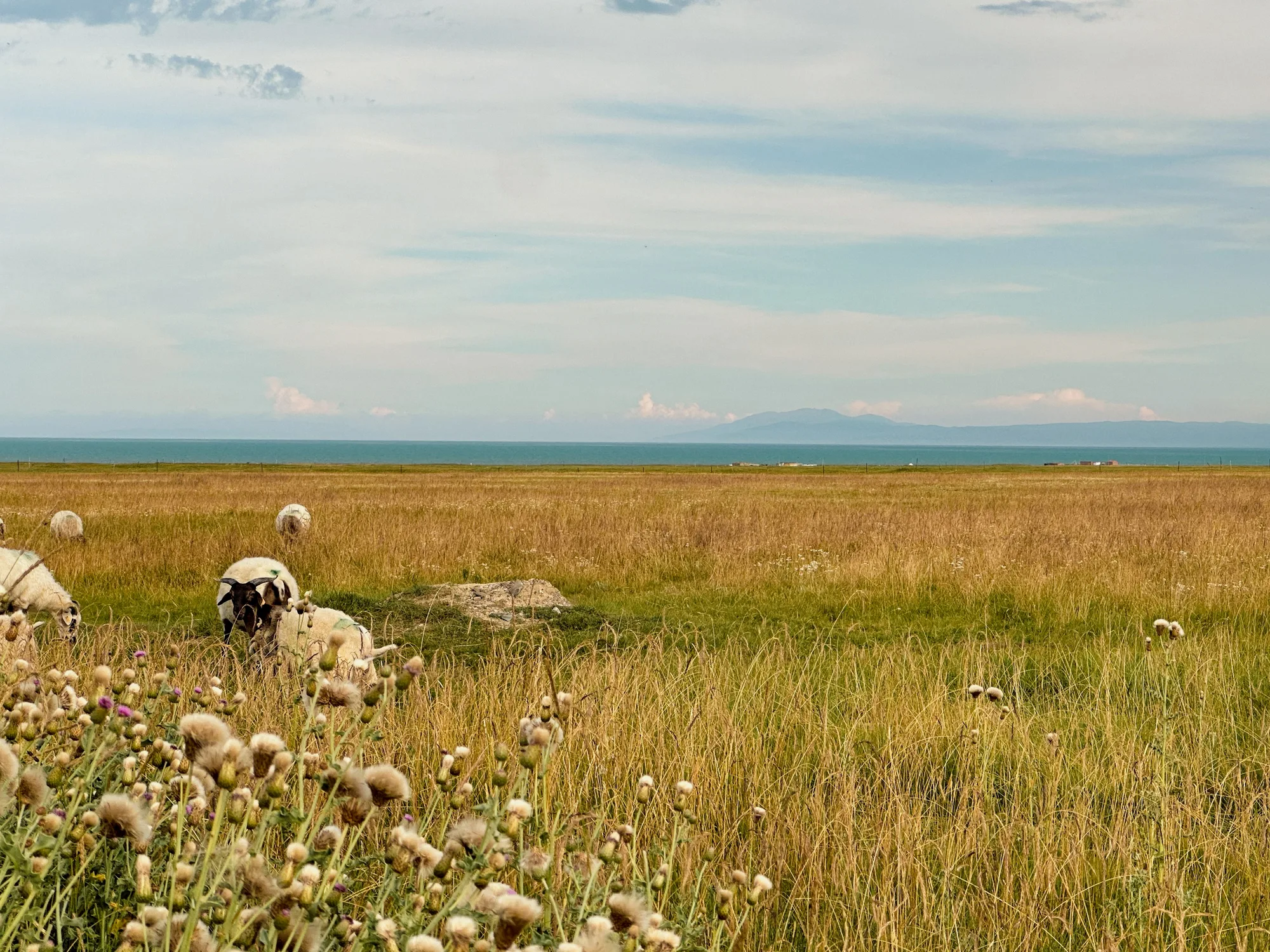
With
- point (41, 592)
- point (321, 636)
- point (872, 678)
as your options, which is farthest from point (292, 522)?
point (872, 678)

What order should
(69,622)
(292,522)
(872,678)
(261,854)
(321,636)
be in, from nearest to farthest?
(261,854) → (321,636) → (872,678) → (69,622) → (292,522)

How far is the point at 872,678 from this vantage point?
9.18 metres

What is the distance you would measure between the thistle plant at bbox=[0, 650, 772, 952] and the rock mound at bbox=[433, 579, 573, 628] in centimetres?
803

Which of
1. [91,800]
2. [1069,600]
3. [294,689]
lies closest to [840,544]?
[1069,600]

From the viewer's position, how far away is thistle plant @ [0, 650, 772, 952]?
2.08m

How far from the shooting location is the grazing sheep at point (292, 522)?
21.0m

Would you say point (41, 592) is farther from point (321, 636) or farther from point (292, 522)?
point (292, 522)

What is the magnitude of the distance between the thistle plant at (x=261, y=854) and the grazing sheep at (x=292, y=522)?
58.2ft

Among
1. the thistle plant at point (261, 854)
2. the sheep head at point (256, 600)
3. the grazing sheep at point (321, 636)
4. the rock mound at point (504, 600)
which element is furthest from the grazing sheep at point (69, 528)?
the thistle plant at point (261, 854)

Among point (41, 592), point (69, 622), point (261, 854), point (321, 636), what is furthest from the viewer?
point (69, 622)

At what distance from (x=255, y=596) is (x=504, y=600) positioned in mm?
3405

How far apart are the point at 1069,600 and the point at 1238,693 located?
577 cm

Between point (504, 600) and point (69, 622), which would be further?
point (504, 600)

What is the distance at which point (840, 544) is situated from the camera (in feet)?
66.3
